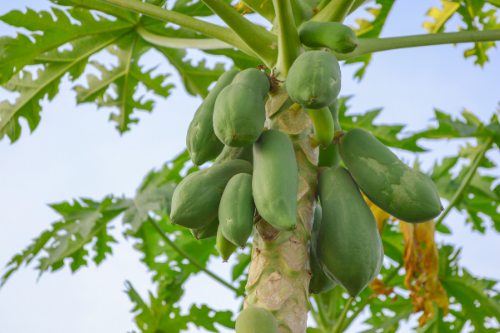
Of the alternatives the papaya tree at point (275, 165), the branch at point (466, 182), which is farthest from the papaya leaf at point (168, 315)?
the branch at point (466, 182)

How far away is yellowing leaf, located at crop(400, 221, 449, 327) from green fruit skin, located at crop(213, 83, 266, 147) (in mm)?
1690

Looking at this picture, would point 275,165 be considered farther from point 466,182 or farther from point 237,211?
point 466,182

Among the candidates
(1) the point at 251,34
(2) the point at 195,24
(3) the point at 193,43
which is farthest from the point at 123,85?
(1) the point at 251,34

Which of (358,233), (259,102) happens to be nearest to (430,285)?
(358,233)

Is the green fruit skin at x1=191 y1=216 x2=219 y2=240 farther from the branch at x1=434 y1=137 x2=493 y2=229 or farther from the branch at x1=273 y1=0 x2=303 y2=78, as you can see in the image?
the branch at x1=434 y1=137 x2=493 y2=229

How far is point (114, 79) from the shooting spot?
9.86 feet

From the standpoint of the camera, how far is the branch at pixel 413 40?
1539 mm

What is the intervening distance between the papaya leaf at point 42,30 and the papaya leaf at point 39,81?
113 millimetres

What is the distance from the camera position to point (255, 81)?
4.10ft

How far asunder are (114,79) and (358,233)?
7.63 feet

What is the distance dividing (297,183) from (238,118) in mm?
213

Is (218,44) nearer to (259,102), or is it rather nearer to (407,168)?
(259,102)

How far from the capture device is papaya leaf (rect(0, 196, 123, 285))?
263 centimetres

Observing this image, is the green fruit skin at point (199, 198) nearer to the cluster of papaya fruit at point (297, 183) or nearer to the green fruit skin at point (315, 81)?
the cluster of papaya fruit at point (297, 183)
